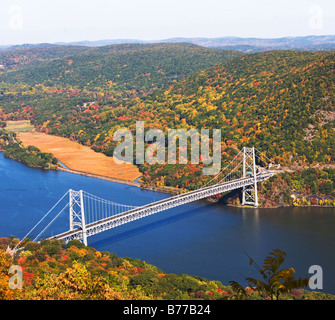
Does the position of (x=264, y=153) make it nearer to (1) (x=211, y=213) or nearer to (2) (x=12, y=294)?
(1) (x=211, y=213)

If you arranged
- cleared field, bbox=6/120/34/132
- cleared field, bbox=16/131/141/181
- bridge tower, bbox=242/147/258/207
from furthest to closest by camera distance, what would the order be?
cleared field, bbox=6/120/34/132 → cleared field, bbox=16/131/141/181 → bridge tower, bbox=242/147/258/207

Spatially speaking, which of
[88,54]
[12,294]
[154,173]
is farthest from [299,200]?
[88,54]

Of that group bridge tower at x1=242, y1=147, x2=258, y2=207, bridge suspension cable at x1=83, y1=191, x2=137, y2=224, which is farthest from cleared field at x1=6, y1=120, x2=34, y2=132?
bridge tower at x1=242, y1=147, x2=258, y2=207

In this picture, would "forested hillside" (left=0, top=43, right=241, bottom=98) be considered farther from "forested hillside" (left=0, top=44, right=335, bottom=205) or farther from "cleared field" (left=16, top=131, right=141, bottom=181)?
"cleared field" (left=16, top=131, right=141, bottom=181)

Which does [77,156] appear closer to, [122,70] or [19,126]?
[19,126]

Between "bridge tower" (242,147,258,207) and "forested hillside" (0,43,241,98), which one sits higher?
"forested hillside" (0,43,241,98)
